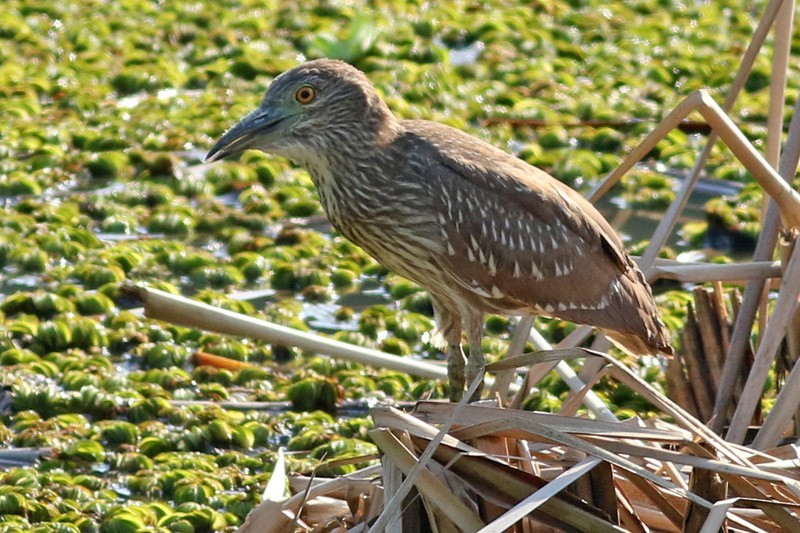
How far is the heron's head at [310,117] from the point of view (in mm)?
4961

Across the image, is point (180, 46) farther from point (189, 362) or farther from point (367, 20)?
point (189, 362)

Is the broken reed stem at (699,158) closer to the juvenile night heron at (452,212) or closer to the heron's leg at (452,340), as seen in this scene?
the juvenile night heron at (452,212)

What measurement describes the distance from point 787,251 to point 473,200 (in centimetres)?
110

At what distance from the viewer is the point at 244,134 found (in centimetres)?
495

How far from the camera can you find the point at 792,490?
13.1ft

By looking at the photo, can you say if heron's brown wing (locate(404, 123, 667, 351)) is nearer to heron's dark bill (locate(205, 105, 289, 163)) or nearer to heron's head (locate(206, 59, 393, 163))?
heron's head (locate(206, 59, 393, 163))

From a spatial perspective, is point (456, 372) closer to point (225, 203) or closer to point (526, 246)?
point (526, 246)

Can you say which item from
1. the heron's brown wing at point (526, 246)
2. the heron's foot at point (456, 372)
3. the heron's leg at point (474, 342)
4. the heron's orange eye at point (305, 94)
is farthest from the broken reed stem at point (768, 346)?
the heron's orange eye at point (305, 94)

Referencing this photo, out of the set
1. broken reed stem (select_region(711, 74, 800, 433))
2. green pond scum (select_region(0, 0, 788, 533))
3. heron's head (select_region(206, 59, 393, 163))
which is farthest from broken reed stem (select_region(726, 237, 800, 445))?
heron's head (select_region(206, 59, 393, 163))

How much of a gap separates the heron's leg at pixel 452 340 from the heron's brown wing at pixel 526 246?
25 cm

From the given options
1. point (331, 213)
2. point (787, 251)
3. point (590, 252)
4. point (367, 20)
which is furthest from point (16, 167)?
point (787, 251)

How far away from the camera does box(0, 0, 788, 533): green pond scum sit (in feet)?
18.4

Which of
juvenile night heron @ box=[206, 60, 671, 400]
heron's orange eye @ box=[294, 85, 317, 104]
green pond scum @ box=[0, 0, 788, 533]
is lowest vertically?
Result: green pond scum @ box=[0, 0, 788, 533]

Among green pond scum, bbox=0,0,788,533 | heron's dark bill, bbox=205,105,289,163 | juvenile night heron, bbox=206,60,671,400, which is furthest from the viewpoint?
green pond scum, bbox=0,0,788,533
